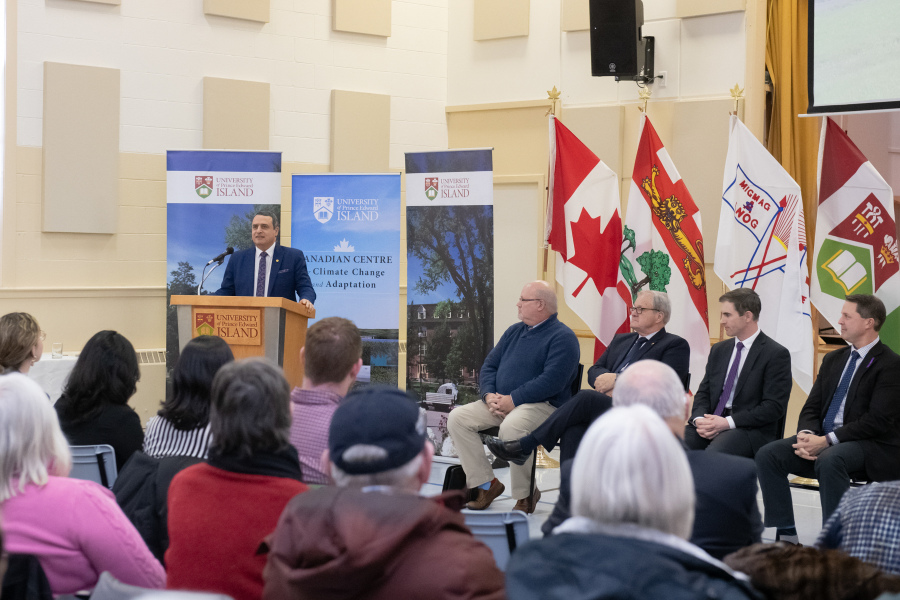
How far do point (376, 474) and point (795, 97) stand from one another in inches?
221

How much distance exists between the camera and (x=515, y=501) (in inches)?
198

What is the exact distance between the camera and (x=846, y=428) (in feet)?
12.8

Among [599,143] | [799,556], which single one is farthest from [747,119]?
[799,556]

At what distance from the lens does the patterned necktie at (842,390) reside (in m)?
4.10

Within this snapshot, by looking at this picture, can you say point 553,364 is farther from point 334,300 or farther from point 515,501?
point 334,300

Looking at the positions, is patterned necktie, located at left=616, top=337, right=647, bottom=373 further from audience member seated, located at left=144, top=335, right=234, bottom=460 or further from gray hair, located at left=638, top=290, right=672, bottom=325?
audience member seated, located at left=144, top=335, right=234, bottom=460

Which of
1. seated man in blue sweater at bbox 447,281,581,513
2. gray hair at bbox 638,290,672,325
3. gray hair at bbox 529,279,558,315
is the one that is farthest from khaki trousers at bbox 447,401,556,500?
gray hair at bbox 638,290,672,325

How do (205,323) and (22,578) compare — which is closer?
(22,578)

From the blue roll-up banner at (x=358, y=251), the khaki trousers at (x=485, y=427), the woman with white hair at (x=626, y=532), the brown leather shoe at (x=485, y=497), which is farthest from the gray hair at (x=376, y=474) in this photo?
the blue roll-up banner at (x=358, y=251)

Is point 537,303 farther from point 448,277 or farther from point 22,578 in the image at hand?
point 22,578

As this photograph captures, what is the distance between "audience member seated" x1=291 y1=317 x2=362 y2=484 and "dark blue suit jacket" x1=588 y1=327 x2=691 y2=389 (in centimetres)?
231

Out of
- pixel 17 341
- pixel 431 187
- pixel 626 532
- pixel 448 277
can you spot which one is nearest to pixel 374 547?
pixel 626 532

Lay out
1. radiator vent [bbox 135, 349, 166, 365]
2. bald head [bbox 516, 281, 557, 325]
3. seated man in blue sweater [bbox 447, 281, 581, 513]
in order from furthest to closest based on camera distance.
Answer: radiator vent [bbox 135, 349, 166, 365]
bald head [bbox 516, 281, 557, 325]
seated man in blue sweater [bbox 447, 281, 581, 513]

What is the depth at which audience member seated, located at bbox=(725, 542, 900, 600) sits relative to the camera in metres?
1.47
